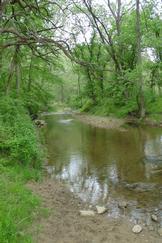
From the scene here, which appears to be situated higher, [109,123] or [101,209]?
[109,123]

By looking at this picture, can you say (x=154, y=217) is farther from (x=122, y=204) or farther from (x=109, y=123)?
(x=109, y=123)

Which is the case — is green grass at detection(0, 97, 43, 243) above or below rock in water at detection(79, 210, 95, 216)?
above

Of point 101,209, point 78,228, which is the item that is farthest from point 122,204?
point 78,228

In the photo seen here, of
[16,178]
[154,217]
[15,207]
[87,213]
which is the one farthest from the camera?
[16,178]

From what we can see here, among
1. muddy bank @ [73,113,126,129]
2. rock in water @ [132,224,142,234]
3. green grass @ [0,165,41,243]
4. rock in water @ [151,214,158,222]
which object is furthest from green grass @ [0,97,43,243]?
muddy bank @ [73,113,126,129]

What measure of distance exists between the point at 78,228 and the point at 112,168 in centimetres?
416

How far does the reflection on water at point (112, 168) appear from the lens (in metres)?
6.23

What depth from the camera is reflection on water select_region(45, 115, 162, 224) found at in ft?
20.5

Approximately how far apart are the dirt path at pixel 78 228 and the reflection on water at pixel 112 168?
63 centimetres

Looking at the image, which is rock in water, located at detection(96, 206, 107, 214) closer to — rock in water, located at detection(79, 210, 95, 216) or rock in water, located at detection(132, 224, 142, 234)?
rock in water, located at detection(79, 210, 95, 216)

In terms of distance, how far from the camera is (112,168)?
8523mm

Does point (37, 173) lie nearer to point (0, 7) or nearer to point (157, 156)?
point (0, 7)

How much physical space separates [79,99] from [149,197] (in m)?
33.1

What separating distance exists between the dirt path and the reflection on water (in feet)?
2.07
